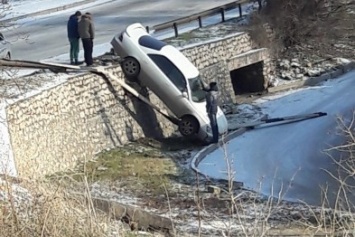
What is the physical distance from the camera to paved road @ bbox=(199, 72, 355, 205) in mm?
18891

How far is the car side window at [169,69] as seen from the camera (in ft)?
76.7

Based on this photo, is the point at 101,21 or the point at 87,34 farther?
the point at 101,21

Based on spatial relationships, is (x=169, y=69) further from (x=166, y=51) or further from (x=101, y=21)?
(x=101, y=21)

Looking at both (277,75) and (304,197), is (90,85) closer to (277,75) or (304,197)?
(304,197)

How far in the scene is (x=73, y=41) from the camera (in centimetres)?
2341

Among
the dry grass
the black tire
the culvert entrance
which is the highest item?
the dry grass

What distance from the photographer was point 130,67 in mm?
23469

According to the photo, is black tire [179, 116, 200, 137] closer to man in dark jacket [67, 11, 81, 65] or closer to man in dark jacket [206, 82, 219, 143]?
man in dark jacket [206, 82, 219, 143]

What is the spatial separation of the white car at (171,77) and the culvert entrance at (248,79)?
6993mm

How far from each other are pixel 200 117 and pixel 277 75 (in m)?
8.15

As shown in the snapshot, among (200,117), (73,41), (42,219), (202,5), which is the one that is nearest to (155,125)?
(200,117)

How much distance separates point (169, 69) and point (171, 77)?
0.21 m

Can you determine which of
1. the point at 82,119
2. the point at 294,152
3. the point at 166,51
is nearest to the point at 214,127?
the point at 294,152

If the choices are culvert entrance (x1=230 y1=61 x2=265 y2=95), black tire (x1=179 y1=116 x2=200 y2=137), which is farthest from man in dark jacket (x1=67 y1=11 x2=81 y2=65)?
culvert entrance (x1=230 y1=61 x2=265 y2=95)
